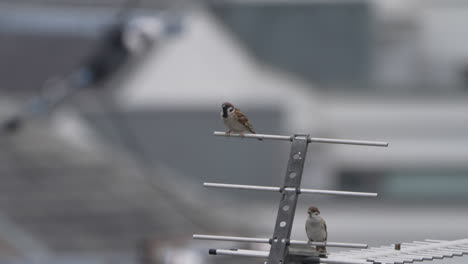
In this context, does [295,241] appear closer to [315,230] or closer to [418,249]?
[315,230]

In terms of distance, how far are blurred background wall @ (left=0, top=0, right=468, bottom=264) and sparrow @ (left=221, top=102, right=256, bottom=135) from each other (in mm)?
36971

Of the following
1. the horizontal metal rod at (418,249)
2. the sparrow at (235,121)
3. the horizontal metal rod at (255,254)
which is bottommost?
the horizontal metal rod at (255,254)

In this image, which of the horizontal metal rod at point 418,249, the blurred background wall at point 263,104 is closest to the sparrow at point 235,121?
the horizontal metal rod at point 418,249

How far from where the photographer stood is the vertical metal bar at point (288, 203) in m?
12.7

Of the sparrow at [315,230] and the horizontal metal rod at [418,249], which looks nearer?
the sparrow at [315,230]

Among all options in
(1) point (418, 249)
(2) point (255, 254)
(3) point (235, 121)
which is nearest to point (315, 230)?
(2) point (255, 254)

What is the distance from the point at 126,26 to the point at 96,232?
75.5ft

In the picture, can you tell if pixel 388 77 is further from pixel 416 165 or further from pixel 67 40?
pixel 67 40

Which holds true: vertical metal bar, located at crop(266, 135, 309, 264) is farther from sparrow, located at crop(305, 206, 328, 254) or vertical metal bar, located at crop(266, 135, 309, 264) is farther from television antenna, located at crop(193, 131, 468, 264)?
sparrow, located at crop(305, 206, 328, 254)

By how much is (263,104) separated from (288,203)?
64751 mm

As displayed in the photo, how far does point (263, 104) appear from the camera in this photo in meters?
77.7

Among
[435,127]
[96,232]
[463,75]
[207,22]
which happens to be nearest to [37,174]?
[96,232]

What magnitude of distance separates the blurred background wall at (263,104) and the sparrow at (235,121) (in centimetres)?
3697

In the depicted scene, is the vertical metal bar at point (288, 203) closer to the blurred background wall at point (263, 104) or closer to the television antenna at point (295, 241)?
the television antenna at point (295, 241)
